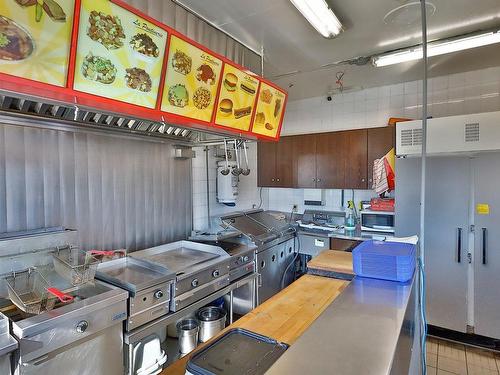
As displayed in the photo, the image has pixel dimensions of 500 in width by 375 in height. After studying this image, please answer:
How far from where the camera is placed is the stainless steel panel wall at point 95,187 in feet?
6.14

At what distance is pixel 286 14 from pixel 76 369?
2.86 m

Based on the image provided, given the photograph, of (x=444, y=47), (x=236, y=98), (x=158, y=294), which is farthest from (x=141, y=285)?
(x=444, y=47)

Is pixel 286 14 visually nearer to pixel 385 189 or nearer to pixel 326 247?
pixel 385 189

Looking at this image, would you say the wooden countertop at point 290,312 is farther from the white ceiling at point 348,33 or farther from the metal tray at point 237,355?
the white ceiling at point 348,33

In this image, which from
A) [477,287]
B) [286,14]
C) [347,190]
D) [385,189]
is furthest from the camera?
[347,190]

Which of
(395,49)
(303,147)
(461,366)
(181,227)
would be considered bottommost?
(461,366)

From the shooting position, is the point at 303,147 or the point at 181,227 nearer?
the point at 181,227

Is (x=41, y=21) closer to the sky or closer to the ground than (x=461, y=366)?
closer to the sky

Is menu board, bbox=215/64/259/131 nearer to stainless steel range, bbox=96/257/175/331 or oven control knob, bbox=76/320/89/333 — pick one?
stainless steel range, bbox=96/257/175/331

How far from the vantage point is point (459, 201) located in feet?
9.74

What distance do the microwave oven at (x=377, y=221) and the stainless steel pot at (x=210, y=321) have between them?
2.10 m

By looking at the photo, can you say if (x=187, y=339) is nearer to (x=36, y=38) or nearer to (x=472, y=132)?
(x=36, y=38)

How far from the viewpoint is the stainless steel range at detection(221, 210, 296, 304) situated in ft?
10.4

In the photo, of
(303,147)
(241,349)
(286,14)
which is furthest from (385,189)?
(241,349)
